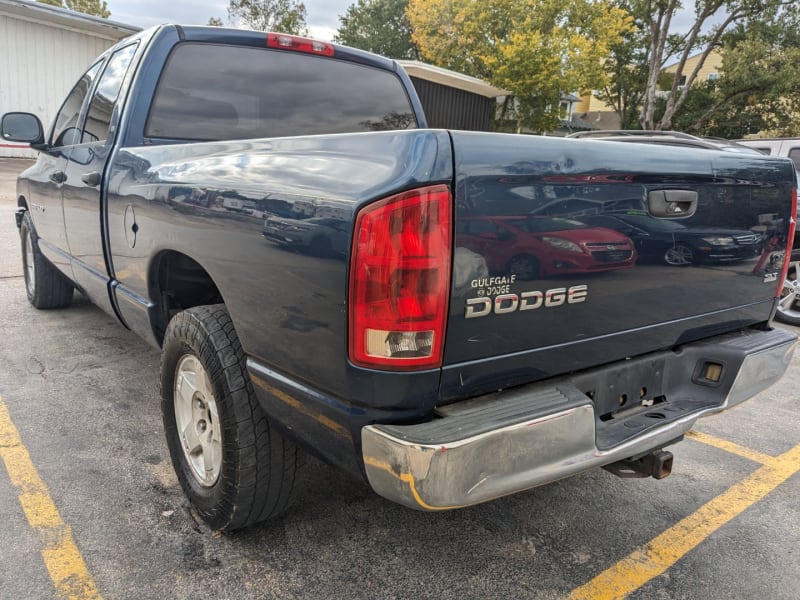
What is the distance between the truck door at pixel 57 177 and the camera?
388 centimetres

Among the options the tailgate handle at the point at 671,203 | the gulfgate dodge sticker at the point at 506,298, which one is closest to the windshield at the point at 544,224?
the gulfgate dodge sticker at the point at 506,298

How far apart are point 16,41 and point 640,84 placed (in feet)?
81.9

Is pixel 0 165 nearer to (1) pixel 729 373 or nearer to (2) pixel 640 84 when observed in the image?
(1) pixel 729 373

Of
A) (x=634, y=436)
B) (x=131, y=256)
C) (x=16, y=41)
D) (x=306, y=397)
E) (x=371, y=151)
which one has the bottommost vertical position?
(x=634, y=436)

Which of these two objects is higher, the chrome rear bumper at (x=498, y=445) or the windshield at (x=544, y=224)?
the windshield at (x=544, y=224)

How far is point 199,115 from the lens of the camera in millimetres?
3107

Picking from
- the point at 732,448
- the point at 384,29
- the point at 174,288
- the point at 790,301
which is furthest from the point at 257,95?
the point at 384,29

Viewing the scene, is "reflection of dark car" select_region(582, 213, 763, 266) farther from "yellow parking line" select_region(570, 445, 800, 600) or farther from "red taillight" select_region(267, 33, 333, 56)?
"red taillight" select_region(267, 33, 333, 56)

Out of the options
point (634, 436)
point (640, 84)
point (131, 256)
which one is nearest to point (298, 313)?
point (634, 436)

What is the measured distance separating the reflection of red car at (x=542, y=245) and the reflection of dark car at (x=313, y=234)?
310mm

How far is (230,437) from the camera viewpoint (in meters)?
2.11

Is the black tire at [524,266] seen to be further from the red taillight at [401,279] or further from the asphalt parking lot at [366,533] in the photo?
the asphalt parking lot at [366,533]

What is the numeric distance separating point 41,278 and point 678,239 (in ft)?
16.2

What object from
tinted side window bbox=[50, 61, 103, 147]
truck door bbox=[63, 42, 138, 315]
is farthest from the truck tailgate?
tinted side window bbox=[50, 61, 103, 147]
